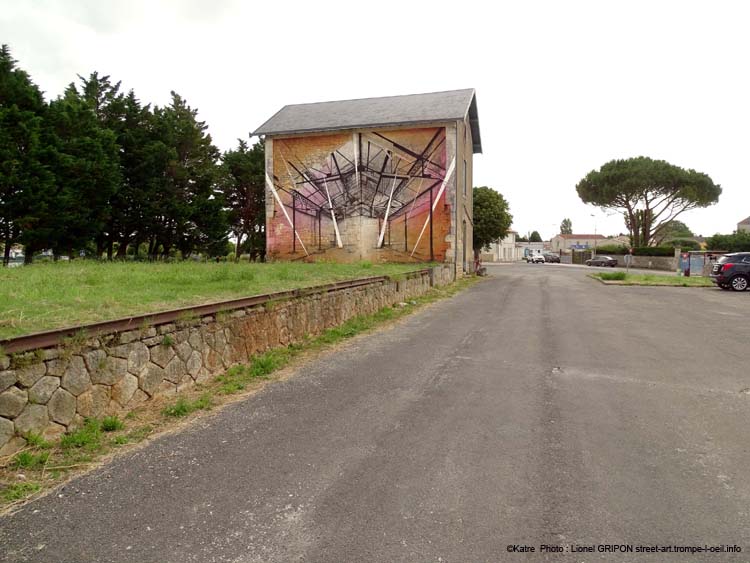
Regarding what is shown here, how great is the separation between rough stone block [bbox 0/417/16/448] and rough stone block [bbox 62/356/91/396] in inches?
19.7

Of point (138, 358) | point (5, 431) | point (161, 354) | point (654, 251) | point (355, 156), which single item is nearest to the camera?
point (5, 431)

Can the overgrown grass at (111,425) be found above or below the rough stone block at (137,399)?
below

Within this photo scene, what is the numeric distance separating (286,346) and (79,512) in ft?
15.9

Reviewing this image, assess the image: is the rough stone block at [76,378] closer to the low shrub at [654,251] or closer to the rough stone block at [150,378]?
the rough stone block at [150,378]

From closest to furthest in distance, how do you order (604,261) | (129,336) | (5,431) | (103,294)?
(5,431), (129,336), (103,294), (604,261)

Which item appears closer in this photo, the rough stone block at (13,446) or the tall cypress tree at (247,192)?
the rough stone block at (13,446)

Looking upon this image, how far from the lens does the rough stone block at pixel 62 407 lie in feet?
13.0

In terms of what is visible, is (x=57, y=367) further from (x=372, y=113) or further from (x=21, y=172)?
(x=372, y=113)

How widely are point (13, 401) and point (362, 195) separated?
2285 centimetres

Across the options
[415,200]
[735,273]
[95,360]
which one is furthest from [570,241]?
[95,360]

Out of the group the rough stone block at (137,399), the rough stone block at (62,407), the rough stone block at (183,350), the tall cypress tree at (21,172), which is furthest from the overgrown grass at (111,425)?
the tall cypress tree at (21,172)

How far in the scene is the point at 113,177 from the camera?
80.0ft

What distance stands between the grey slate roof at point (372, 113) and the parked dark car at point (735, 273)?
44.9 ft

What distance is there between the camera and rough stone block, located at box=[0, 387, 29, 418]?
11.8ft
